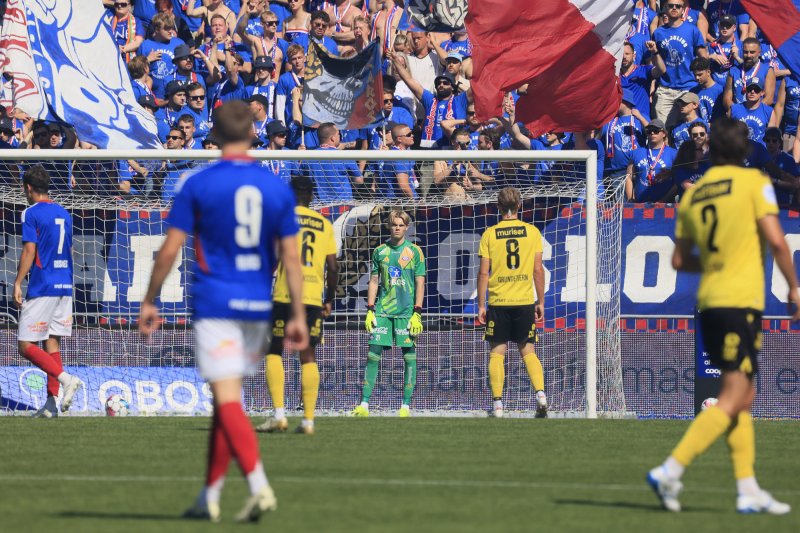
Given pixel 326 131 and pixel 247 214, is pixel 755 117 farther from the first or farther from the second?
pixel 247 214

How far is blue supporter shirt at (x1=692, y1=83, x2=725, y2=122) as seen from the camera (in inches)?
742

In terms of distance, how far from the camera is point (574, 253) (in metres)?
16.7

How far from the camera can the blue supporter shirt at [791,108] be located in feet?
61.2

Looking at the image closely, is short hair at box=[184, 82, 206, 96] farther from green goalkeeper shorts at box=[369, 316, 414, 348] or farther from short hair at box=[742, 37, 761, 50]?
short hair at box=[742, 37, 761, 50]

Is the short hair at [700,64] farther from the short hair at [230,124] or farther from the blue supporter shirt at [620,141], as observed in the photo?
the short hair at [230,124]

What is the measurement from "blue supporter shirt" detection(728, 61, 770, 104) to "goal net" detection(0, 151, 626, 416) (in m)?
2.85

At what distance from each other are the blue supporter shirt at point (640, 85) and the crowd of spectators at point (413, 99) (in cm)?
2

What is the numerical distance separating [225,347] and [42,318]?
799 centimetres

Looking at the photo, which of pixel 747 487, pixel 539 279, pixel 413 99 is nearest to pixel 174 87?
pixel 413 99

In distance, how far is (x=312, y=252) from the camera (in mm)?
12336

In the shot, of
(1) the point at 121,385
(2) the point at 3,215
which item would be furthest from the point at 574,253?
(2) the point at 3,215

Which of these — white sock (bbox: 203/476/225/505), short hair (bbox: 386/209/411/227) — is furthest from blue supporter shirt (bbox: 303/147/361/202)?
white sock (bbox: 203/476/225/505)

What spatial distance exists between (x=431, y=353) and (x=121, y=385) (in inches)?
144

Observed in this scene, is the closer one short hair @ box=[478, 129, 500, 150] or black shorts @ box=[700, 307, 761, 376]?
black shorts @ box=[700, 307, 761, 376]
